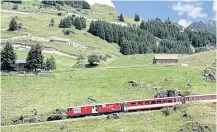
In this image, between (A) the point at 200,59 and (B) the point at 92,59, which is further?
(A) the point at 200,59

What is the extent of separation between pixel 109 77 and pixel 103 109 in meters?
27.5

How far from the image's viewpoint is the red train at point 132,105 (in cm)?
7938

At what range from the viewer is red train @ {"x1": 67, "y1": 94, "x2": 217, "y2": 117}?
7938 cm

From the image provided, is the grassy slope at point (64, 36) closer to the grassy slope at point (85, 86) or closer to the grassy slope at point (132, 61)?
the grassy slope at point (132, 61)

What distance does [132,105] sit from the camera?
81688 mm

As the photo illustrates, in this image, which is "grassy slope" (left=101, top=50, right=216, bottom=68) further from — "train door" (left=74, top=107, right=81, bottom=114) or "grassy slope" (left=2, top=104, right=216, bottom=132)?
"grassy slope" (left=2, top=104, right=216, bottom=132)

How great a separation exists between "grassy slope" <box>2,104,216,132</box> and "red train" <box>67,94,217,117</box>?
3.85m

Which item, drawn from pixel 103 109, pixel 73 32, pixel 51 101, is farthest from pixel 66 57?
pixel 103 109

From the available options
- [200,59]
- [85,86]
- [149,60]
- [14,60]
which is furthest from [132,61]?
Answer: [14,60]

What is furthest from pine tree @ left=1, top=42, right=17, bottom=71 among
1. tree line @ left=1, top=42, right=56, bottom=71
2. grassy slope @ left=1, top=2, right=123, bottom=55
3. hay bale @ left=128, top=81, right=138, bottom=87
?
grassy slope @ left=1, top=2, right=123, bottom=55

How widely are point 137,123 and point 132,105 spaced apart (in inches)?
309

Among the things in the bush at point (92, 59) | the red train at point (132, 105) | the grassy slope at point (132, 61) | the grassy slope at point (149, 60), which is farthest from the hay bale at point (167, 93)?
the grassy slope at point (132, 61)

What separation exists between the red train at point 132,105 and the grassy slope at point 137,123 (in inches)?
151

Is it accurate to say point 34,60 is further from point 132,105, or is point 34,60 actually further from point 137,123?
point 137,123
